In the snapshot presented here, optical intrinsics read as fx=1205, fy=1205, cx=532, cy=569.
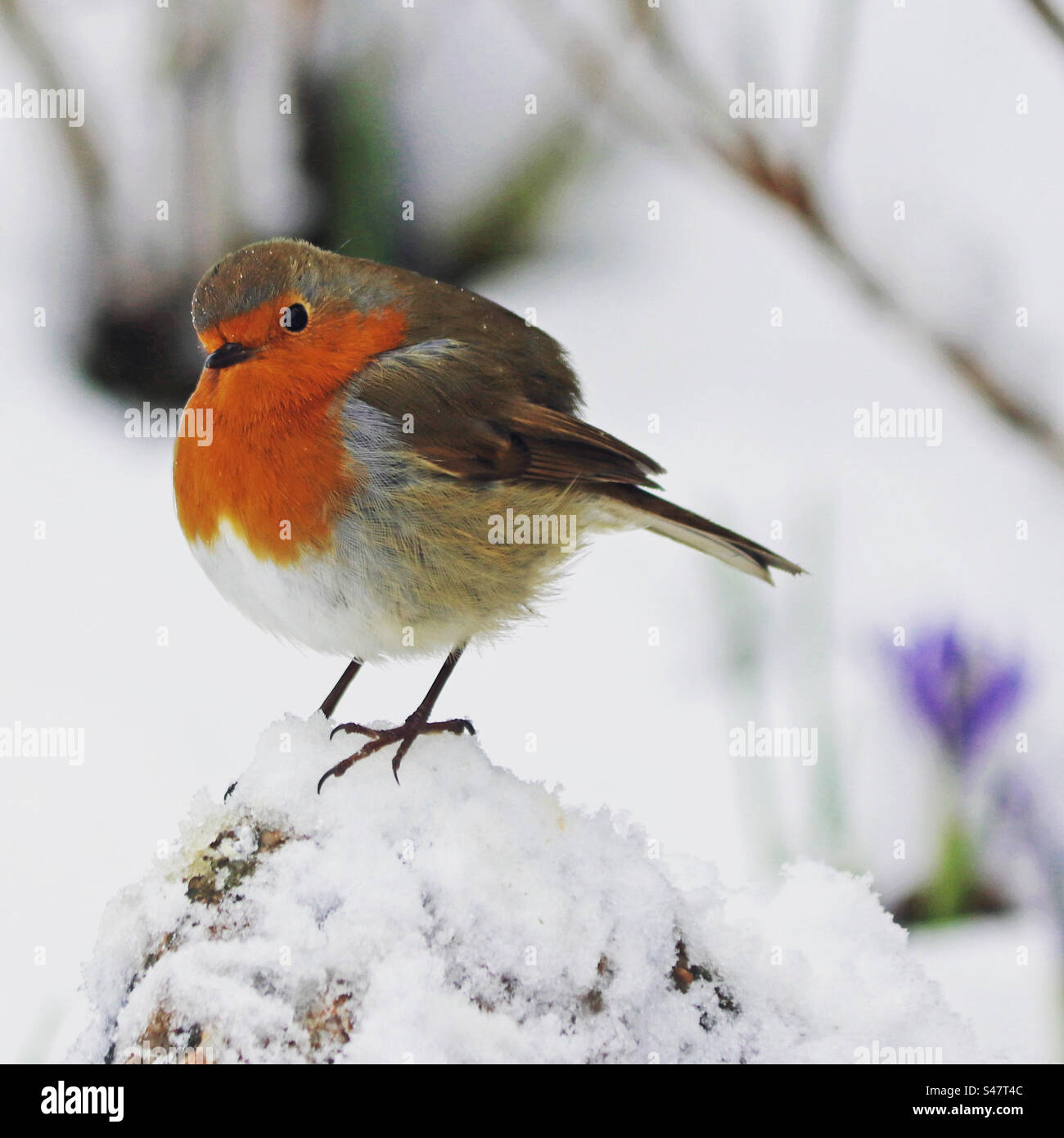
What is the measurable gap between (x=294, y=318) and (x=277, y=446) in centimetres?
20

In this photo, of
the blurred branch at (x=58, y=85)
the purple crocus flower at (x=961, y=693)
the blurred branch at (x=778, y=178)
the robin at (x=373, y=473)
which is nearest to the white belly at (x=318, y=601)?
the robin at (x=373, y=473)

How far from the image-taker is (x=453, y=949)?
52.7 inches

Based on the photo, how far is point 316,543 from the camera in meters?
1.68

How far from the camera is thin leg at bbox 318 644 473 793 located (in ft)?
5.13

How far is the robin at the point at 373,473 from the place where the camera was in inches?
66.7

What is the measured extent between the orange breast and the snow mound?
0.32m

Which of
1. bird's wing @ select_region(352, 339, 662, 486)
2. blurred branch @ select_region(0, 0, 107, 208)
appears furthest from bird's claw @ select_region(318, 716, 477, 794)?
blurred branch @ select_region(0, 0, 107, 208)

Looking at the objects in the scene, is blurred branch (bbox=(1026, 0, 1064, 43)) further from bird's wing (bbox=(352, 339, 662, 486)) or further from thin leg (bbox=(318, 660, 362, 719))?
thin leg (bbox=(318, 660, 362, 719))

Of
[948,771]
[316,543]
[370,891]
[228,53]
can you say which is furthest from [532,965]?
[228,53]

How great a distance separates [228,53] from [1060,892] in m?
2.44

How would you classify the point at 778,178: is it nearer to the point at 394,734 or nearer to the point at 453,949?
the point at 394,734

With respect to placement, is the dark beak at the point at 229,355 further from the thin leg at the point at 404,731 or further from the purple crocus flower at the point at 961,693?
the purple crocus flower at the point at 961,693

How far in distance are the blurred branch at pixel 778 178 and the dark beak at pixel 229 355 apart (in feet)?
2.84

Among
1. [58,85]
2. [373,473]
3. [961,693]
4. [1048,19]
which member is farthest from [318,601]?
[58,85]
